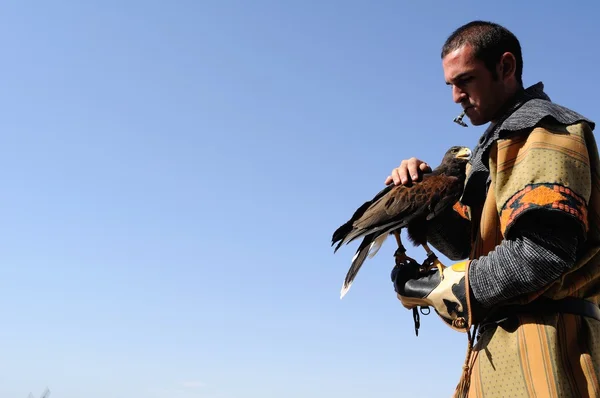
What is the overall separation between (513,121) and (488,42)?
1.85 ft

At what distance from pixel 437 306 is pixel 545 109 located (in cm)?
109

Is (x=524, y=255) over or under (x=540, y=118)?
under

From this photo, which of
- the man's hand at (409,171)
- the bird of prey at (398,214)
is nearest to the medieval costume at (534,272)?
the man's hand at (409,171)

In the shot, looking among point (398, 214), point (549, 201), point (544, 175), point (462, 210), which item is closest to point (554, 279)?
point (549, 201)

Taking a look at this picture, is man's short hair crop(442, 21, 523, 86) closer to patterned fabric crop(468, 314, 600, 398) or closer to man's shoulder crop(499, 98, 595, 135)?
man's shoulder crop(499, 98, 595, 135)

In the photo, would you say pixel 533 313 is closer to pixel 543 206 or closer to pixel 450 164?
pixel 543 206

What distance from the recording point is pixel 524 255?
2.45 meters

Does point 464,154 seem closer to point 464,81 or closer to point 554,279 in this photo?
point 464,81

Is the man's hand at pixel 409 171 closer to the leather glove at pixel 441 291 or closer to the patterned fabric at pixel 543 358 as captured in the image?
the leather glove at pixel 441 291

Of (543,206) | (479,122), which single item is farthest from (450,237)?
(543,206)

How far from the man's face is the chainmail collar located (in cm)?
9

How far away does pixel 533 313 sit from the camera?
2.67 meters

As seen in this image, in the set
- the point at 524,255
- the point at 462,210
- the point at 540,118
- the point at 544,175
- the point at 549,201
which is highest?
the point at 462,210

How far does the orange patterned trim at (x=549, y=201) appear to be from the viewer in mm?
2383
